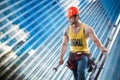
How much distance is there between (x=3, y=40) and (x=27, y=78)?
966mm

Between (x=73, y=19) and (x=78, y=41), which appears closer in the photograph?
(x=73, y=19)

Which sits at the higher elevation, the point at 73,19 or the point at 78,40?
the point at 73,19

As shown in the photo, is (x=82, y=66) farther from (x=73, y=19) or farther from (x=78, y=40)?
(x=73, y=19)

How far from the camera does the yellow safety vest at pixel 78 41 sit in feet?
17.4

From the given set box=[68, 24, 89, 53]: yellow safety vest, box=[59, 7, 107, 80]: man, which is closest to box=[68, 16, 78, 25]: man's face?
box=[59, 7, 107, 80]: man

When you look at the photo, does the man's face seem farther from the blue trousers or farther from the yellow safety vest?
the blue trousers

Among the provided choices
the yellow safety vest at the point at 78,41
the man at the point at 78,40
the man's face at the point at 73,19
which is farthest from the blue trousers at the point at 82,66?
the man's face at the point at 73,19

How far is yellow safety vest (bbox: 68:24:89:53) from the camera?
5.30 metres

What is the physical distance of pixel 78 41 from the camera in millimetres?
5371

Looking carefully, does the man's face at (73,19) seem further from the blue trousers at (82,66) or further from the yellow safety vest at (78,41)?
the blue trousers at (82,66)

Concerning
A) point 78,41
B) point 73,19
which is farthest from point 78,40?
point 73,19

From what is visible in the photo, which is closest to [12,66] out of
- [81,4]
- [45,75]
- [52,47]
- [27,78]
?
[27,78]

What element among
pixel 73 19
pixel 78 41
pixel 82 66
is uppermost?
pixel 73 19

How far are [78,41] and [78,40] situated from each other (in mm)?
24
